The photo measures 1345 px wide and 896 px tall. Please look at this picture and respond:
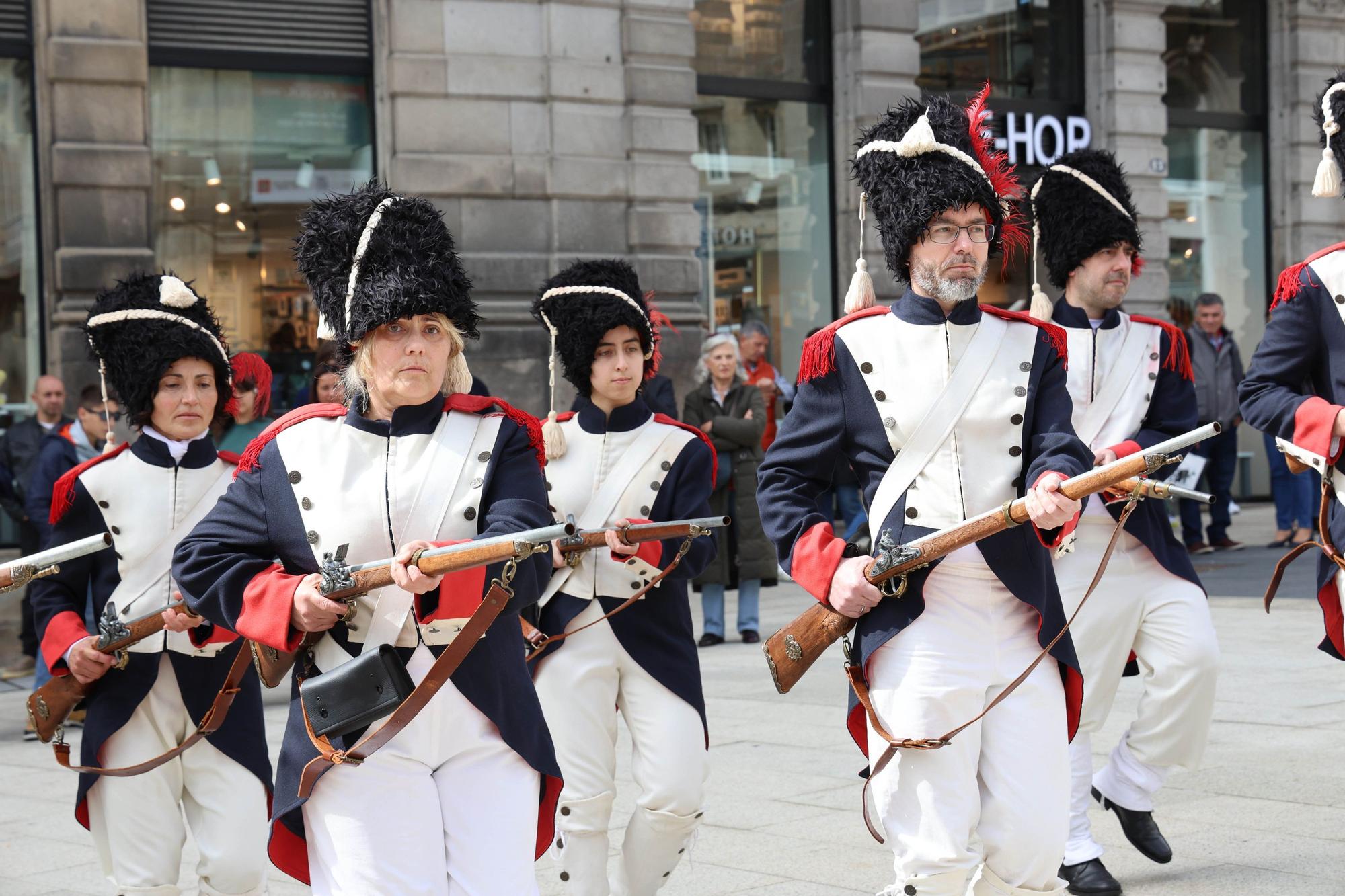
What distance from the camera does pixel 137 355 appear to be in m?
5.18

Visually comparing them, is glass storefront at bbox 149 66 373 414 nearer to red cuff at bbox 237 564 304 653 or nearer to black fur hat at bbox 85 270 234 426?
black fur hat at bbox 85 270 234 426

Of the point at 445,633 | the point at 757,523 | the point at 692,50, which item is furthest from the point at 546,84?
the point at 445,633

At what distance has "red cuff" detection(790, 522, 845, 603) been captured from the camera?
4.18 meters

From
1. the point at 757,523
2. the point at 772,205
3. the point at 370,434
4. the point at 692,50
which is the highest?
the point at 692,50

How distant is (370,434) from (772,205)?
43.1 feet

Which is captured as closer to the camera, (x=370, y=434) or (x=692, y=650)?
(x=370, y=434)

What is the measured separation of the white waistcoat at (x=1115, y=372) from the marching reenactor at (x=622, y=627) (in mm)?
1281

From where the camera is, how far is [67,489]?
5137 millimetres

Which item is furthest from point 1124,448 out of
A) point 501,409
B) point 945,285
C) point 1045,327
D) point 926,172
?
point 501,409

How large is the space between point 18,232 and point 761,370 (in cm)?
560

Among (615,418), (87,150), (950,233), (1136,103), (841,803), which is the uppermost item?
(1136,103)

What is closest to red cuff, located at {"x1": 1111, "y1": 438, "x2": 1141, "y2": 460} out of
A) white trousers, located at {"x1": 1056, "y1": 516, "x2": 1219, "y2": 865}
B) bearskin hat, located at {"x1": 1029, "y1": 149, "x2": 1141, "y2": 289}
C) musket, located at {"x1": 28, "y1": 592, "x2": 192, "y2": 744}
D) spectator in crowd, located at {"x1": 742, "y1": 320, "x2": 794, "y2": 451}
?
white trousers, located at {"x1": 1056, "y1": 516, "x2": 1219, "y2": 865}

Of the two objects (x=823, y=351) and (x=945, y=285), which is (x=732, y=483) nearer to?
(x=823, y=351)

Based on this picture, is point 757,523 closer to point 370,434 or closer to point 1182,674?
point 1182,674
